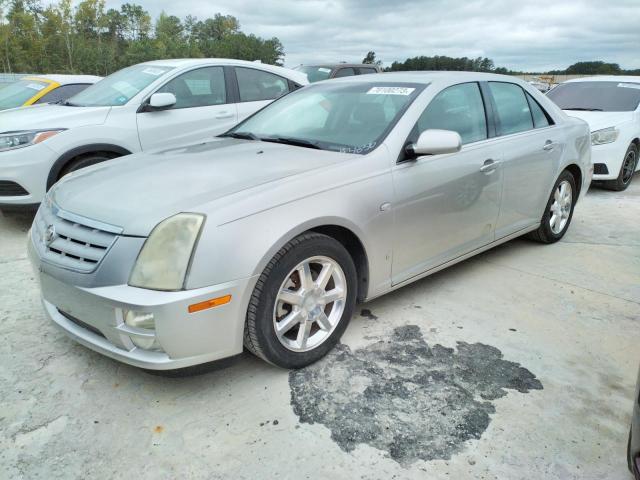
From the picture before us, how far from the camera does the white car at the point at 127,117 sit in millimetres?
4574

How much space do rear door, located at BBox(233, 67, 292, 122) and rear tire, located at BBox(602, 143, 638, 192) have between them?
179 inches

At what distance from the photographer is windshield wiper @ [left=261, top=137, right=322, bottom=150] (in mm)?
3131

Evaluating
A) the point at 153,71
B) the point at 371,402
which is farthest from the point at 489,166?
the point at 153,71

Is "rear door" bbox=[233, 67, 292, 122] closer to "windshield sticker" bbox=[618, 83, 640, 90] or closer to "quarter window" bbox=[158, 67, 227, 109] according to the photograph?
"quarter window" bbox=[158, 67, 227, 109]

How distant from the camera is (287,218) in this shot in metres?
2.40

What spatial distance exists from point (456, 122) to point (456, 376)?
172cm

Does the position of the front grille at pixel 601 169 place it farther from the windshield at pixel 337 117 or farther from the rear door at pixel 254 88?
the windshield at pixel 337 117

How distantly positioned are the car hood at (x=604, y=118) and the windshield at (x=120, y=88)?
543 centimetres

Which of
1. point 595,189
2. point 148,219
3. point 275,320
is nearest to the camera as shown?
point 148,219

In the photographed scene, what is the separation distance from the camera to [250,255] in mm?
2252

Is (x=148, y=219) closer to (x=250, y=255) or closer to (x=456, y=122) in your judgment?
(x=250, y=255)

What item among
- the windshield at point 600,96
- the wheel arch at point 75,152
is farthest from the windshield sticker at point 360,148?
the windshield at point 600,96

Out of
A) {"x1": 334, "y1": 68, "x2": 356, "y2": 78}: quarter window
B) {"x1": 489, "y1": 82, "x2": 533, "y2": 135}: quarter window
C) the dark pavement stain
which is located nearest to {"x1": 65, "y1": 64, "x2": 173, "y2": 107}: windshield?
{"x1": 489, "y1": 82, "x2": 533, "y2": 135}: quarter window

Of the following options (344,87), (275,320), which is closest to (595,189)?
(344,87)
